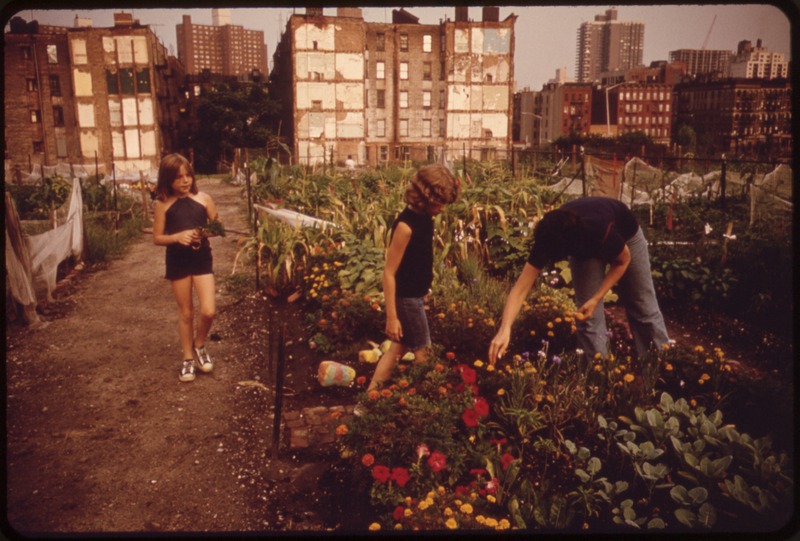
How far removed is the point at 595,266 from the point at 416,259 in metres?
1.18

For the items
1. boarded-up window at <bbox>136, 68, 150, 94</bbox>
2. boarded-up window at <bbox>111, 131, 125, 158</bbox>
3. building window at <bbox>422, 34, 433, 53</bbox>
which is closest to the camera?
boarded-up window at <bbox>136, 68, 150, 94</bbox>

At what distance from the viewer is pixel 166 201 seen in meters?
4.12

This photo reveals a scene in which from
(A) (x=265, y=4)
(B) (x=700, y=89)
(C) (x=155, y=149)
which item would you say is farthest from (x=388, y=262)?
(B) (x=700, y=89)

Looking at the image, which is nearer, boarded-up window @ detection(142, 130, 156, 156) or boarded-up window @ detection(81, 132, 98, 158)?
boarded-up window @ detection(81, 132, 98, 158)

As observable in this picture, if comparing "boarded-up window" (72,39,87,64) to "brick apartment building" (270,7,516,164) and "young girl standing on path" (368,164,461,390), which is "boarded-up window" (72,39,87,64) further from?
"young girl standing on path" (368,164,461,390)

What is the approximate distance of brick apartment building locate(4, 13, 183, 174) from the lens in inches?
1550

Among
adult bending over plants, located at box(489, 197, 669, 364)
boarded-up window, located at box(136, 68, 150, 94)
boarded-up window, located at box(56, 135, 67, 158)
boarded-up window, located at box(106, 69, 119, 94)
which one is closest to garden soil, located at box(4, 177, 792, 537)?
adult bending over plants, located at box(489, 197, 669, 364)

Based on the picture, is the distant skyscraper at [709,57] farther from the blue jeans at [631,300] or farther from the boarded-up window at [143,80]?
the boarded-up window at [143,80]

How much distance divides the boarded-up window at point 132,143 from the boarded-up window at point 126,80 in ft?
8.89

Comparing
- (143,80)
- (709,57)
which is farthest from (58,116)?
(709,57)

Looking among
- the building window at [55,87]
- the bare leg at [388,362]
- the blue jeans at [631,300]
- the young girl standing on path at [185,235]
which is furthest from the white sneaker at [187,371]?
the building window at [55,87]

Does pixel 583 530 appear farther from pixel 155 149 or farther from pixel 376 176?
pixel 155 149

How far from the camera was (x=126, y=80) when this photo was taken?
40.6m

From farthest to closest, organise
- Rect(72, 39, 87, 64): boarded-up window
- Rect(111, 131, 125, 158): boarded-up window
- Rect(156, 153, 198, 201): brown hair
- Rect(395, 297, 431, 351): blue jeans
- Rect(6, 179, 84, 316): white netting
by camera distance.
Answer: Rect(111, 131, 125, 158): boarded-up window
Rect(72, 39, 87, 64): boarded-up window
Rect(6, 179, 84, 316): white netting
Rect(156, 153, 198, 201): brown hair
Rect(395, 297, 431, 351): blue jeans
